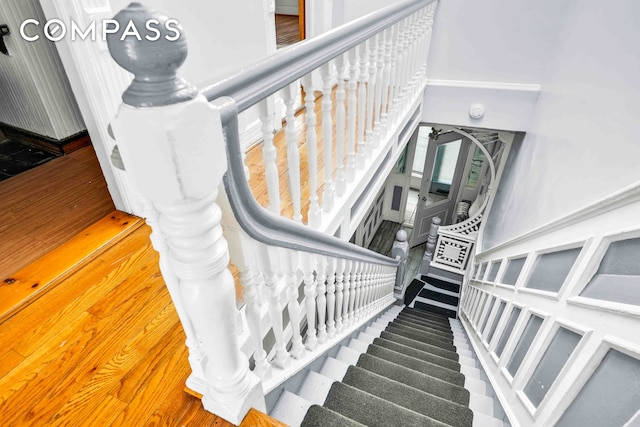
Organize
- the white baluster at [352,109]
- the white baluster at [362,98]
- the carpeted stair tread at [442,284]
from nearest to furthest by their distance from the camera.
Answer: the white baluster at [352,109] → the white baluster at [362,98] → the carpeted stair tread at [442,284]

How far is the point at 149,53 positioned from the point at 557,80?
3331 millimetres

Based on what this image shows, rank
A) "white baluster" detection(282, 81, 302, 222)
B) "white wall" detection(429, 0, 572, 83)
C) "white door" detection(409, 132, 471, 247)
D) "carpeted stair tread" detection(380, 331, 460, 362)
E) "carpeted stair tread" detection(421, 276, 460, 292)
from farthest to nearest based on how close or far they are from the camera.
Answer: "carpeted stair tread" detection(421, 276, 460, 292), "white door" detection(409, 132, 471, 247), "white wall" detection(429, 0, 572, 83), "carpeted stair tread" detection(380, 331, 460, 362), "white baluster" detection(282, 81, 302, 222)

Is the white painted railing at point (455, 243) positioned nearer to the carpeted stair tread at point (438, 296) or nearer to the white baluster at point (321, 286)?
the carpeted stair tread at point (438, 296)

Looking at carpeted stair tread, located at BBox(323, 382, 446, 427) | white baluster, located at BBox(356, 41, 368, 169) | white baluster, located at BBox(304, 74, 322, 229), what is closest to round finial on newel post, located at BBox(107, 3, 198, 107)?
white baluster, located at BBox(304, 74, 322, 229)

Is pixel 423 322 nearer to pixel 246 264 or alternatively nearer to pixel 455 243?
pixel 455 243

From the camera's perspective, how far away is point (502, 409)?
1686 millimetres

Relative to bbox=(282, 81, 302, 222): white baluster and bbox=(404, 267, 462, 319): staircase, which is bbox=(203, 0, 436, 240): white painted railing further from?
bbox=(404, 267, 462, 319): staircase

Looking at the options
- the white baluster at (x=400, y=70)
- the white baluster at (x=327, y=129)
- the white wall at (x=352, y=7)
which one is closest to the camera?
the white baluster at (x=327, y=129)

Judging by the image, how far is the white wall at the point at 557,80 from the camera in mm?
1617

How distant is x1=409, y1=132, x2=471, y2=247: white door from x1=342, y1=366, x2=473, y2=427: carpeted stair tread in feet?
13.7

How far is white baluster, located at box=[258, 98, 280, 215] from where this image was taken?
884 millimetres

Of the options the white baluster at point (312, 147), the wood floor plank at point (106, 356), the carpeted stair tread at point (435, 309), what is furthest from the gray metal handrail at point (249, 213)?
the carpeted stair tread at point (435, 309)

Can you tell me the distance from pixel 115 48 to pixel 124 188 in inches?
65.5

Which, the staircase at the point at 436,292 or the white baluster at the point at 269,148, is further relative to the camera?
the staircase at the point at 436,292
